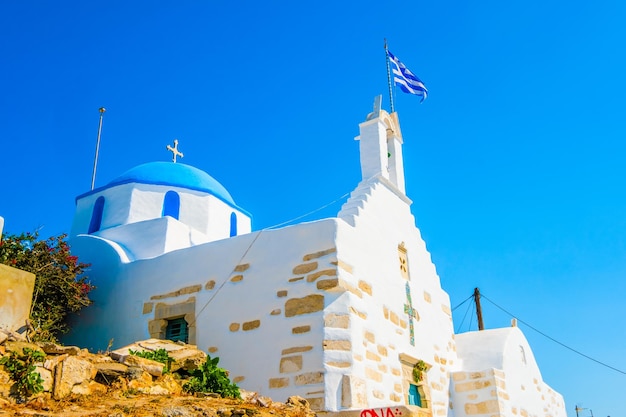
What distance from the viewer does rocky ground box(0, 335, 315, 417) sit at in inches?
208

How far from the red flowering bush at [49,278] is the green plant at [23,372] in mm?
4316

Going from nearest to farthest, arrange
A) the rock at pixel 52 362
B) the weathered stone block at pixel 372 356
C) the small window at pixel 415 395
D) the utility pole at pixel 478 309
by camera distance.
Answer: the rock at pixel 52 362
the weathered stone block at pixel 372 356
the small window at pixel 415 395
the utility pole at pixel 478 309

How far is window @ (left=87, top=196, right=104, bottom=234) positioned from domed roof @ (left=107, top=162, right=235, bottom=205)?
44 cm

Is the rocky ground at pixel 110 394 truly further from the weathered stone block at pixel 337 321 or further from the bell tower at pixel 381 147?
the bell tower at pixel 381 147

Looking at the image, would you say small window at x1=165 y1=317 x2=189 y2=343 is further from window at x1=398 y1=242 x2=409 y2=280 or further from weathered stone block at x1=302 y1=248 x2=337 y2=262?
window at x1=398 y1=242 x2=409 y2=280

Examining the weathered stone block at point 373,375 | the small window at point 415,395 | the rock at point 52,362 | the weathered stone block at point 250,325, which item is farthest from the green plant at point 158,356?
the small window at point 415,395

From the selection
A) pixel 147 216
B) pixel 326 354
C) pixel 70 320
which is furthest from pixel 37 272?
pixel 326 354

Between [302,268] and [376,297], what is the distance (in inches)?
54.3

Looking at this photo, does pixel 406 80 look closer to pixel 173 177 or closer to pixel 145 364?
pixel 173 177

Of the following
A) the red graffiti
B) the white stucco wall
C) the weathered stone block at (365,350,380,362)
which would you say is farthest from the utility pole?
the red graffiti

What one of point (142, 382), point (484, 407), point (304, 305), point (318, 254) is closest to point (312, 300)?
point (304, 305)

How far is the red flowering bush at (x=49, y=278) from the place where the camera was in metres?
10.1

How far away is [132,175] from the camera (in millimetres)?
14039

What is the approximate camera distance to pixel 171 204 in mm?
13859
